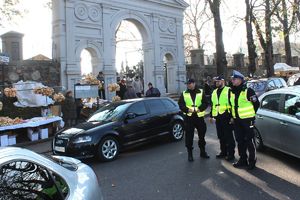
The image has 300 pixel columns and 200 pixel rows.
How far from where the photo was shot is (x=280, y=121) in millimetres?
7766

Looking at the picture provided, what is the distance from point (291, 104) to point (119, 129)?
4.20 m

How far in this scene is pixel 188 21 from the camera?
182ft

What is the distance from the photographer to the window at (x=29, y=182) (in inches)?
114

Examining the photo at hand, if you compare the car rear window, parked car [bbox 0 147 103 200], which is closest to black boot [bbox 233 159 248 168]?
the car rear window

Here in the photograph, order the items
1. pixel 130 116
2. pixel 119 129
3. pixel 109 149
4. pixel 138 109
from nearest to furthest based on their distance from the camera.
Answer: pixel 109 149 < pixel 119 129 < pixel 130 116 < pixel 138 109

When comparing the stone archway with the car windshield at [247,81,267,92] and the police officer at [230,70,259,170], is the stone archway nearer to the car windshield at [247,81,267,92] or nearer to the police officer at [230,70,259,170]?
the car windshield at [247,81,267,92]

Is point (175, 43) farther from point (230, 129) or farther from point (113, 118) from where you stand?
point (230, 129)

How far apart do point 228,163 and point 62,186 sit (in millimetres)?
5464

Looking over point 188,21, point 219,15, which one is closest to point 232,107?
point 219,15

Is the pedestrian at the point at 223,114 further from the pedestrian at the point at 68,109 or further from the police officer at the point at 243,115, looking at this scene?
the pedestrian at the point at 68,109

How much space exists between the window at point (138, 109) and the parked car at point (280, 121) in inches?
129

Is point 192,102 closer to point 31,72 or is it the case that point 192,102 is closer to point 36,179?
point 36,179

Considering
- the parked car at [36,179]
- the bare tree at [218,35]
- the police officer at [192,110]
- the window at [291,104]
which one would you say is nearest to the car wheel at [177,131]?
the police officer at [192,110]

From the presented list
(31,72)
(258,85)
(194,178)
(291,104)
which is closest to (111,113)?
(194,178)
